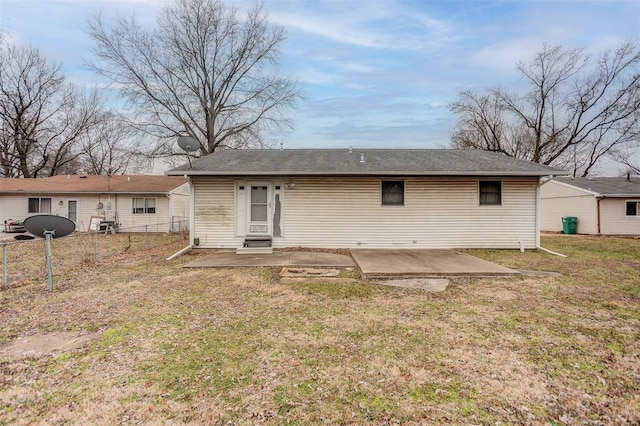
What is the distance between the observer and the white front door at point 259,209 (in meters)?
9.89

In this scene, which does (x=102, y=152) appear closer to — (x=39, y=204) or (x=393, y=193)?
(x=39, y=204)

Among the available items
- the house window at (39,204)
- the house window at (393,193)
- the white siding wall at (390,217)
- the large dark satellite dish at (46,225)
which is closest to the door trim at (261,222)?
the white siding wall at (390,217)

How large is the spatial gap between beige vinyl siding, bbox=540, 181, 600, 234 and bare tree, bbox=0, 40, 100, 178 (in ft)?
112

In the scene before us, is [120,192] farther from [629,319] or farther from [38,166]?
[629,319]

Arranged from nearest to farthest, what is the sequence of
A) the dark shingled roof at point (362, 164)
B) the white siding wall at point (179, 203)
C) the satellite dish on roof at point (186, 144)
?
the dark shingled roof at point (362, 164), the satellite dish on roof at point (186, 144), the white siding wall at point (179, 203)

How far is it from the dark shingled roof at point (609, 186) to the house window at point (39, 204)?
2993 cm

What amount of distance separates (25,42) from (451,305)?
30.3 metres

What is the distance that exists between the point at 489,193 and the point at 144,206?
667 inches

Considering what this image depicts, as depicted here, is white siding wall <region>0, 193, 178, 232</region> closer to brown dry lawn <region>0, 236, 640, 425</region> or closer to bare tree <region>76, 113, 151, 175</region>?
bare tree <region>76, 113, 151, 175</region>

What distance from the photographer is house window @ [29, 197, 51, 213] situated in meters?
17.3

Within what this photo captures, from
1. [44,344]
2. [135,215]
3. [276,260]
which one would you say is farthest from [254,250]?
[135,215]

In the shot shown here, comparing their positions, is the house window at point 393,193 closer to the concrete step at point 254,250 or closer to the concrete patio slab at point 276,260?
the concrete patio slab at point 276,260

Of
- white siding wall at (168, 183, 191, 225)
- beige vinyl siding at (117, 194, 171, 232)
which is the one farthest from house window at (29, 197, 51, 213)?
white siding wall at (168, 183, 191, 225)

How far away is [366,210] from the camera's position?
9906mm
